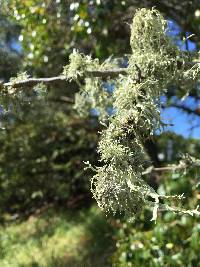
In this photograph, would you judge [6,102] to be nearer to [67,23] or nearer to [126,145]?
[126,145]

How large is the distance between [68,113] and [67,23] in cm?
305

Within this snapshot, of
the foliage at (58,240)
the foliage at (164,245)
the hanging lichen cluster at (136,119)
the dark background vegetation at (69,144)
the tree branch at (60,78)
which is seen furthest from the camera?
the foliage at (58,240)

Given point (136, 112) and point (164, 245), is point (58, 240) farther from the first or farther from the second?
point (136, 112)

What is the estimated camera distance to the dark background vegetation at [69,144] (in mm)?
5641

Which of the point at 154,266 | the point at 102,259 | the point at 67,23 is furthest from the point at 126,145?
the point at 67,23

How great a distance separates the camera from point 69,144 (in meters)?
10.4

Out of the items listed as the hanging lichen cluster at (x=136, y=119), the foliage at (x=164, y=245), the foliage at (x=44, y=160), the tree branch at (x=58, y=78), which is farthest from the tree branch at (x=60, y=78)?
the foliage at (x=44, y=160)

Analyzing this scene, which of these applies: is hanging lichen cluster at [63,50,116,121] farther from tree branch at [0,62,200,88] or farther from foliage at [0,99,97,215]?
foliage at [0,99,97,215]

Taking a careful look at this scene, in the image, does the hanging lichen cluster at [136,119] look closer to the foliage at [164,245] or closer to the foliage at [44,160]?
the foliage at [164,245]

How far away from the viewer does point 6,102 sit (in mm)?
3988

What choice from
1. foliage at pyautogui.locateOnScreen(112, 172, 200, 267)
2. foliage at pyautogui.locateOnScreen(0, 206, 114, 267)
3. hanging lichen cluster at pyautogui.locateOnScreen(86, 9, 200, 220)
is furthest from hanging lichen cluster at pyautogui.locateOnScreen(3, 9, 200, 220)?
foliage at pyautogui.locateOnScreen(0, 206, 114, 267)

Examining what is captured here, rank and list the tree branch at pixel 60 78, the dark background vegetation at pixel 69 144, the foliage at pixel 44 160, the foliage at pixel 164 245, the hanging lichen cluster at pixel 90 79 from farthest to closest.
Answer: the foliage at pixel 44 160 < the dark background vegetation at pixel 69 144 < the foliage at pixel 164 245 < the hanging lichen cluster at pixel 90 79 < the tree branch at pixel 60 78

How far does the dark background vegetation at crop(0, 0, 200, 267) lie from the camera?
564 centimetres

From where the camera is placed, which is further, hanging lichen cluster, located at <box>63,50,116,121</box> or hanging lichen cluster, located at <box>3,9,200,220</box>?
hanging lichen cluster, located at <box>63,50,116,121</box>
